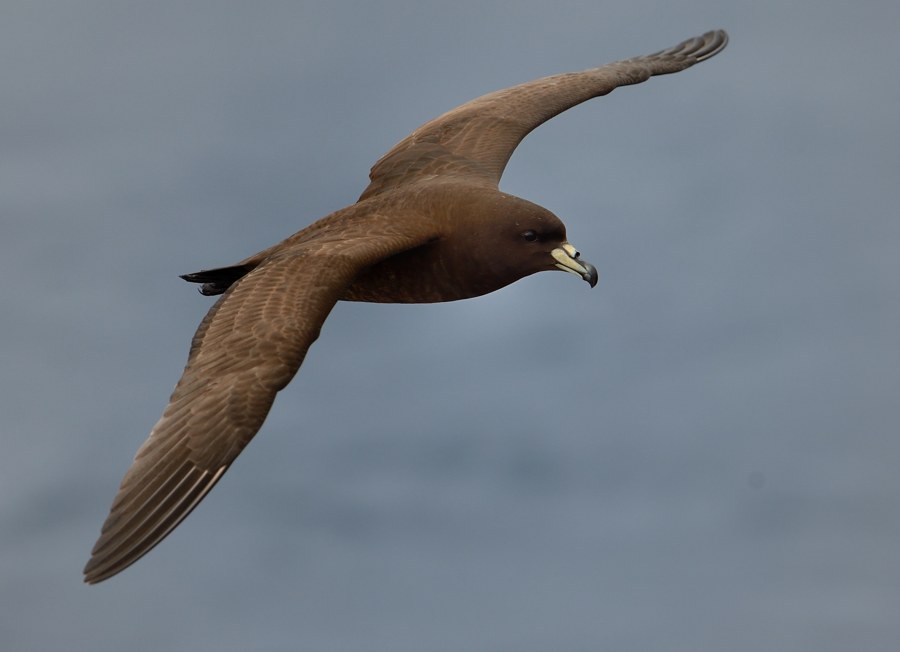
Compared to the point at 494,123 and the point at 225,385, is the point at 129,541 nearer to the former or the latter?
the point at 225,385

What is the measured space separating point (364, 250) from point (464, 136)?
143 inches

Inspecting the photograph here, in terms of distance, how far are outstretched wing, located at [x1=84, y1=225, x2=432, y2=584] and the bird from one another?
1 cm

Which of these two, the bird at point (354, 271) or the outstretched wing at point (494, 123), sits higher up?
the outstretched wing at point (494, 123)

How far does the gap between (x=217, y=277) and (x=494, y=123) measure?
430cm

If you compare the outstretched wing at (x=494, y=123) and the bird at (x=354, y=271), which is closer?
the bird at (x=354, y=271)

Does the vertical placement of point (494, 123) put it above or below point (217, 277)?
above

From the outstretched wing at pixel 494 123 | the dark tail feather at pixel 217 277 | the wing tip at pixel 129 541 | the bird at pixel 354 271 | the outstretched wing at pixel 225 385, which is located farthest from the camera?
the outstretched wing at pixel 494 123

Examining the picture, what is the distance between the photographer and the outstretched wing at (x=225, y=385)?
11805 millimetres

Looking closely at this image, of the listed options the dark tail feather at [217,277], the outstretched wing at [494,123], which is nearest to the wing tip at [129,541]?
the dark tail feather at [217,277]

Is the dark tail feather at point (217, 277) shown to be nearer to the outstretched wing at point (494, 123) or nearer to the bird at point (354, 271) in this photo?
the bird at point (354, 271)

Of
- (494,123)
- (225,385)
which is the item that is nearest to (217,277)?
(225,385)

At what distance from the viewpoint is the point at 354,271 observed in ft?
44.6

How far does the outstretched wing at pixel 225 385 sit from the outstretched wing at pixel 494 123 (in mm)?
2339

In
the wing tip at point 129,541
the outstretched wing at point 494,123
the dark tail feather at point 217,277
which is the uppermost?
the outstretched wing at point 494,123
